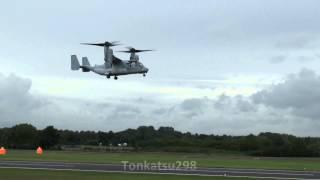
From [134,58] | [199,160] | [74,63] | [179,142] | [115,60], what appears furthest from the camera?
[179,142]

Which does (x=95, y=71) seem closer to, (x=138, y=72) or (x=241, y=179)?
(x=138, y=72)

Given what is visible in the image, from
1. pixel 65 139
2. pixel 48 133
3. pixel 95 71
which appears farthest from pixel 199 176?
pixel 65 139

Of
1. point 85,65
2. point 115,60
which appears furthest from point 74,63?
point 115,60

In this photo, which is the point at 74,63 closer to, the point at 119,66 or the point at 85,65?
the point at 85,65

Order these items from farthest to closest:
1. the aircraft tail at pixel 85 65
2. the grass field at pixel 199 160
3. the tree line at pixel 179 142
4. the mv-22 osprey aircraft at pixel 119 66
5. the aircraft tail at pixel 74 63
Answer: the tree line at pixel 179 142, the aircraft tail at pixel 74 63, the aircraft tail at pixel 85 65, the grass field at pixel 199 160, the mv-22 osprey aircraft at pixel 119 66

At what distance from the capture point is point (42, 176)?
4012 centimetres

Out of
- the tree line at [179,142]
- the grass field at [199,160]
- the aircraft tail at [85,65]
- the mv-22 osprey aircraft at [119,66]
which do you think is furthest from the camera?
the tree line at [179,142]

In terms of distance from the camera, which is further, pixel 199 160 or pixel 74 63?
pixel 199 160

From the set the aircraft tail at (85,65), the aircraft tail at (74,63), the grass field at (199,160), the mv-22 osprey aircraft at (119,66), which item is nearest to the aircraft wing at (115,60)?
the mv-22 osprey aircraft at (119,66)

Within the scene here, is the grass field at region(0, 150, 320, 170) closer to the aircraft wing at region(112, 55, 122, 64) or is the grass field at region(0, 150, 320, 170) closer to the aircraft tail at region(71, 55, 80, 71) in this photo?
the aircraft tail at region(71, 55, 80, 71)

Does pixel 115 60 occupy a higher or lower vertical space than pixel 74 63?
lower

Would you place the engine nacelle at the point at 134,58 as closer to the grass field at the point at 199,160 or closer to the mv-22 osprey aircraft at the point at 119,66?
the mv-22 osprey aircraft at the point at 119,66

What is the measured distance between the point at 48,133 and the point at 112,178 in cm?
12738

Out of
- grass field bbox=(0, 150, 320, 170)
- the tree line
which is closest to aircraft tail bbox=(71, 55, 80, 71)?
grass field bbox=(0, 150, 320, 170)
